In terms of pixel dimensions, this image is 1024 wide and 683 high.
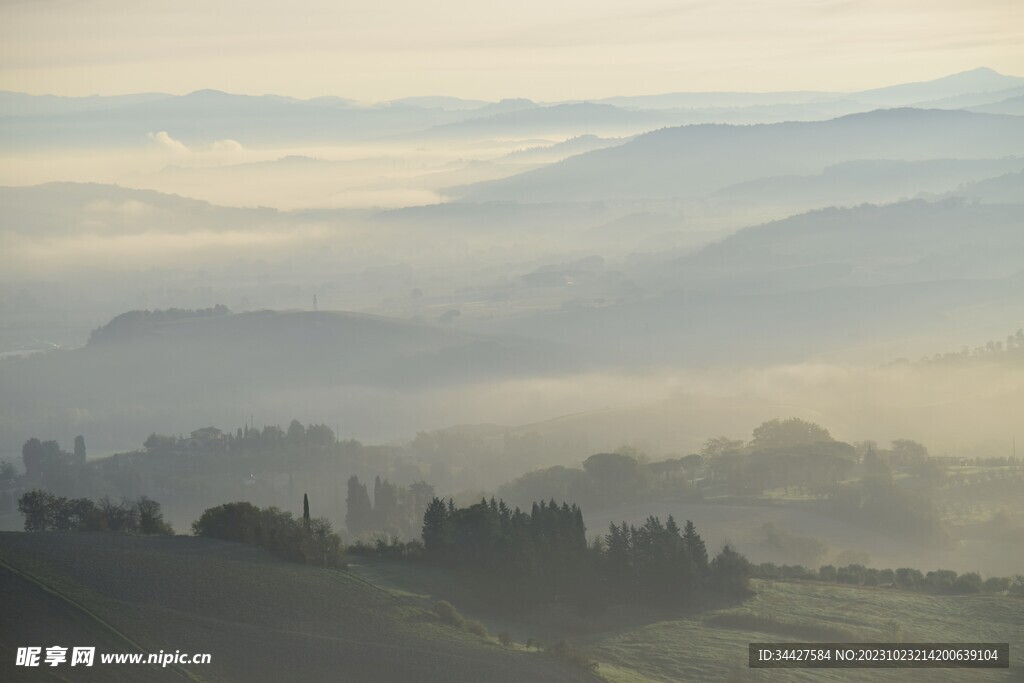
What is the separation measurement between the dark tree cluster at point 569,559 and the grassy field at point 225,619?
8473 millimetres

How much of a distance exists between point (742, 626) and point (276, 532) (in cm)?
2466

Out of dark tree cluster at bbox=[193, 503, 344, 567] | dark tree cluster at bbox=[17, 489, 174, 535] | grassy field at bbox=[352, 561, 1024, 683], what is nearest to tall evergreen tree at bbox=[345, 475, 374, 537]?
dark tree cluster at bbox=[17, 489, 174, 535]

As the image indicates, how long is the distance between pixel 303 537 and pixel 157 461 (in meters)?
133

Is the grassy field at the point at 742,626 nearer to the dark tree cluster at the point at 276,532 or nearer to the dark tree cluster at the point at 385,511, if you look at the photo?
the dark tree cluster at the point at 276,532

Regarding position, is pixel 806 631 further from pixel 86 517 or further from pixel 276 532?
pixel 86 517

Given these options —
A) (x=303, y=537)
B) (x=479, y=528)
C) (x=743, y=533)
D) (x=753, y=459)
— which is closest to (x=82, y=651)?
(x=303, y=537)

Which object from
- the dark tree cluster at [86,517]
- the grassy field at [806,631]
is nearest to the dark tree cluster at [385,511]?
the dark tree cluster at [86,517]

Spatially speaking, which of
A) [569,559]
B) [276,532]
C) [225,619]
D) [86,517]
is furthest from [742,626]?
[86,517]

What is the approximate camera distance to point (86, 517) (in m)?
73.6

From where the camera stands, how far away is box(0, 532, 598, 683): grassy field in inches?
2021

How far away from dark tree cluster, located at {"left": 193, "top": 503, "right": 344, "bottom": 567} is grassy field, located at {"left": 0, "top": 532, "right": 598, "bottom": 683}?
1.33 metres

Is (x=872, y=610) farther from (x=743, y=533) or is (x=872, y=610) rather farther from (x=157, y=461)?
(x=157, y=461)

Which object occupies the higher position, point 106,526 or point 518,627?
point 106,526

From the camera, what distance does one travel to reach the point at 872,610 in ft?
233
